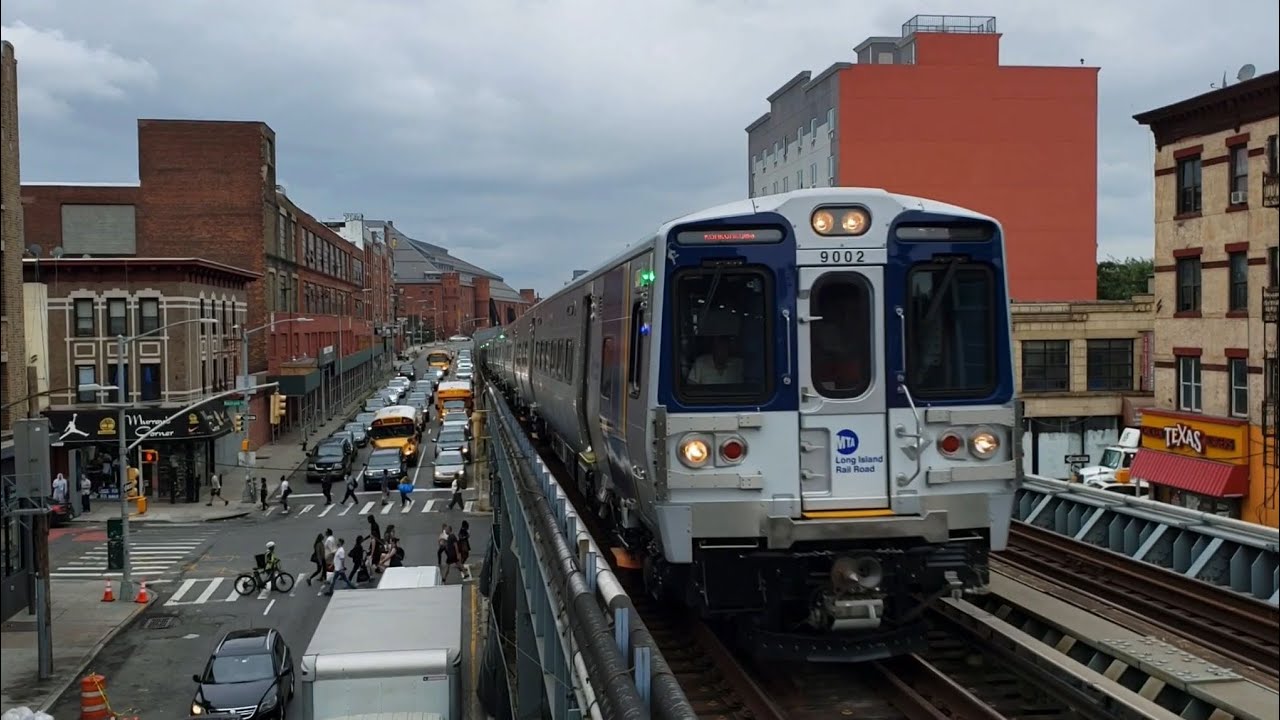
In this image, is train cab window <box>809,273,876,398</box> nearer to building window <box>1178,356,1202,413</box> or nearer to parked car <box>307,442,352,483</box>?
building window <box>1178,356,1202,413</box>

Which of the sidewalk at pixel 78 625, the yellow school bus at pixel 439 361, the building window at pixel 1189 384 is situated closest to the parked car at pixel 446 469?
the sidewalk at pixel 78 625

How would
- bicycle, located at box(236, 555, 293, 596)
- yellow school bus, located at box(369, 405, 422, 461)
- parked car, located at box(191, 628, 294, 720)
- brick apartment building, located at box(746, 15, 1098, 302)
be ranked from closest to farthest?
1. parked car, located at box(191, 628, 294, 720)
2. bicycle, located at box(236, 555, 293, 596)
3. brick apartment building, located at box(746, 15, 1098, 302)
4. yellow school bus, located at box(369, 405, 422, 461)

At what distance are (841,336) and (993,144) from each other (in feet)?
146

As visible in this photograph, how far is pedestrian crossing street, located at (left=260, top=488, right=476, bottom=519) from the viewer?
41.2 m

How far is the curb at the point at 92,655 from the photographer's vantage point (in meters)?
19.3

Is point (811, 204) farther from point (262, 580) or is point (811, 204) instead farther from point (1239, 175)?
point (262, 580)

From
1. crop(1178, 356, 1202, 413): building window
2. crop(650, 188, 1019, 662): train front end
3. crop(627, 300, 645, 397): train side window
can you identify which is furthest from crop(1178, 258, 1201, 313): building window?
crop(627, 300, 645, 397): train side window

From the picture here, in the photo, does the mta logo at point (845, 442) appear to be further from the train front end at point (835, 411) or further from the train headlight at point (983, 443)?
the train headlight at point (983, 443)

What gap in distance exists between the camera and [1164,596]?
11.4 m

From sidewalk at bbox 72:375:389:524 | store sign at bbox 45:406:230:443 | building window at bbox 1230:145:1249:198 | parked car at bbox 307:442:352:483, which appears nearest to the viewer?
building window at bbox 1230:145:1249:198

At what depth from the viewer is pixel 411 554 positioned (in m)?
33.5

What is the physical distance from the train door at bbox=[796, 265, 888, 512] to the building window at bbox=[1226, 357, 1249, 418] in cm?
1598

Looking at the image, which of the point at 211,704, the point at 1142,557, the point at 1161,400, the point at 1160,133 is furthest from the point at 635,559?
the point at 1161,400

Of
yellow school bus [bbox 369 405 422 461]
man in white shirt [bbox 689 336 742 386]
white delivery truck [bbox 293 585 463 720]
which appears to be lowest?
white delivery truck [bbox 293 585 463 720]
